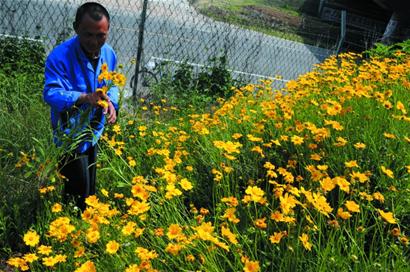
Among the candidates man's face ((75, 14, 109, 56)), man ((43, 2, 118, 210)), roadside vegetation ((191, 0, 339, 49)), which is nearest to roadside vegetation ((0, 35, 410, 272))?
man ((43, 2, 118, 210))

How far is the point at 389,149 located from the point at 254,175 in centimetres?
79

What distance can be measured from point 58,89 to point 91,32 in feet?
1.12

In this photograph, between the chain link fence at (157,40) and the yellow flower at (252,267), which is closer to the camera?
the yellow flower at (252,267)

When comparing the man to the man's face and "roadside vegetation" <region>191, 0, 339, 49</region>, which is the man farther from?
"roadside vegetation" <region>191, 0, 339, 49</region>

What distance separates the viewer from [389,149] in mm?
2432

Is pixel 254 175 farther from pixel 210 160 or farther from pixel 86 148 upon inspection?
pixel 86 148

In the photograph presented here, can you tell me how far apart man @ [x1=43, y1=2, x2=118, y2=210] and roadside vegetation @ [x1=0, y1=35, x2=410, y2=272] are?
0.11m

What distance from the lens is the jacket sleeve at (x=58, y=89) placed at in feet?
7.23

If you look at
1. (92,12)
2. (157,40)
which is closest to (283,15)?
(157,40)

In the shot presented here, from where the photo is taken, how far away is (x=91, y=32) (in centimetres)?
225

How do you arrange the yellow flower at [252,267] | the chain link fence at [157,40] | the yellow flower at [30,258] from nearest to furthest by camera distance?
the yellow flower at [252,267], the yellow flower at [30,258], the chain link fence at [157,40]

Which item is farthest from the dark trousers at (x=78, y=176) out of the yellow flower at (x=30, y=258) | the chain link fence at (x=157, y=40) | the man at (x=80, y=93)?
the chain link fence at (x=157, y=40)

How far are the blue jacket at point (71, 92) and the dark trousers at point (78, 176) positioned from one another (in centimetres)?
8

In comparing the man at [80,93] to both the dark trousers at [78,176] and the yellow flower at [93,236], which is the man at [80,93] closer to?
the dark trousers at [78,176]
